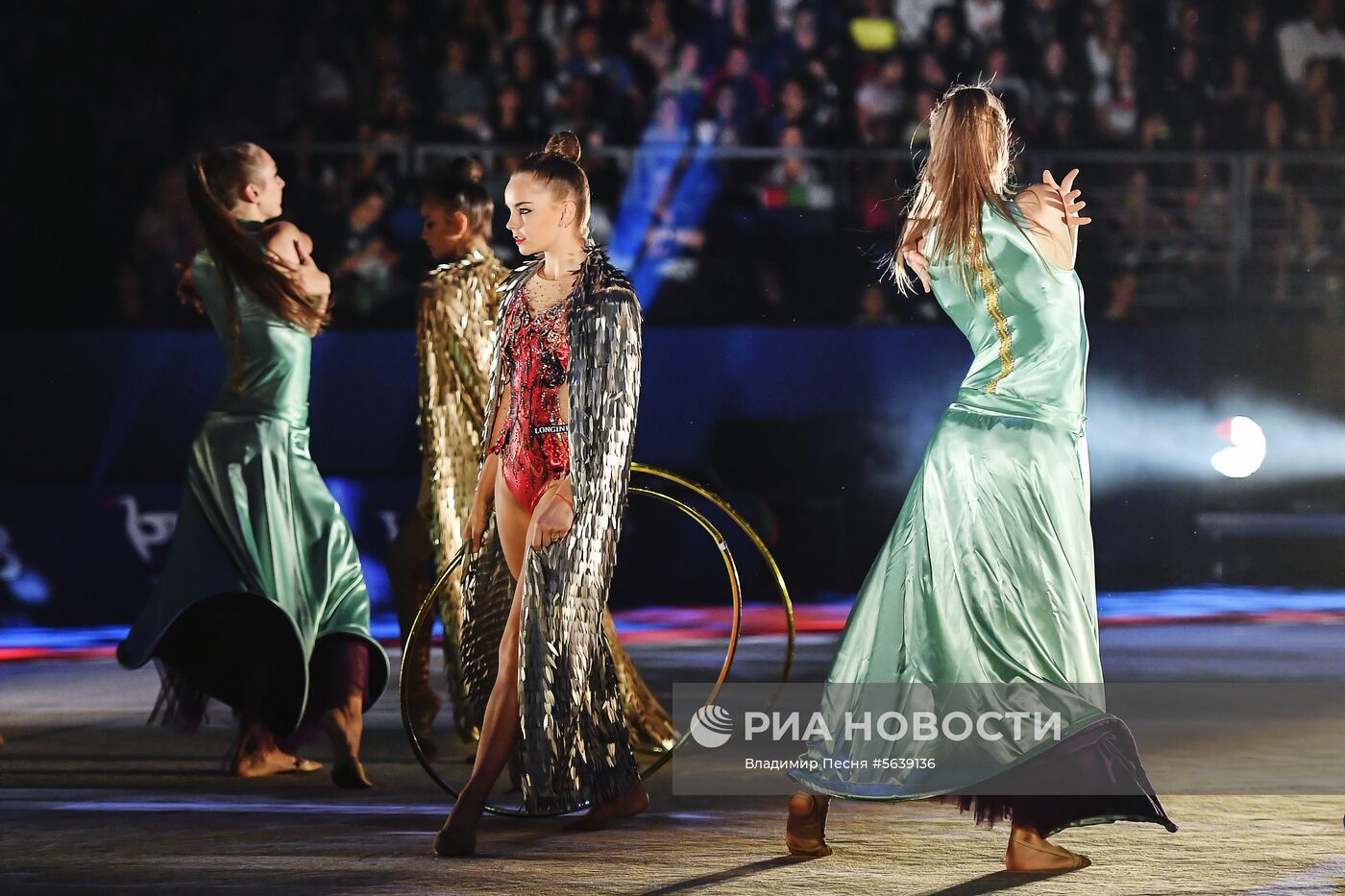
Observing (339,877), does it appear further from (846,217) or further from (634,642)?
(846,217)

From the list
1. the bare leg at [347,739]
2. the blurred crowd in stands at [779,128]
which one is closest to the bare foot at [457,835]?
the bare leg at [347,739]

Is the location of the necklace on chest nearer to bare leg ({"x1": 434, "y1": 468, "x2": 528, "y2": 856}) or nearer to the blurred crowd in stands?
bare leg ({"x1": 434, "y1": 468, "x2": 528, "y2": 856})

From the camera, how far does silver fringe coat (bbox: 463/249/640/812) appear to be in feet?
13.6

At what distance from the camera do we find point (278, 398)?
543 cm

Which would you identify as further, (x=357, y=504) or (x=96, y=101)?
(x=96, y=101)

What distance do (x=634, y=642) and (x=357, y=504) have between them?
179 centimetres

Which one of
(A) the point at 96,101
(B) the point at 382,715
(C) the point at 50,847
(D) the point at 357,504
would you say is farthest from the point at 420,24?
(C) the point at 50,847

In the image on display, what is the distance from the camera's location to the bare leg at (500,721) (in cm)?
413

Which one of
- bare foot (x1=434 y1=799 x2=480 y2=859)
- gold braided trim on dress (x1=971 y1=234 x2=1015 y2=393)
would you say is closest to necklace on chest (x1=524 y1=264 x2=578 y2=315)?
gold braided trim on dress (x1=971 y1=234 x2=1015 y2=393)

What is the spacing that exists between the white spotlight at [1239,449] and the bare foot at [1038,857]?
22.6 ft

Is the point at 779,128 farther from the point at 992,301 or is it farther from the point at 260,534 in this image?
the point at 992,301

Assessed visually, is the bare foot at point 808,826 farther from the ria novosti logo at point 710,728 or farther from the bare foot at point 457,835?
the ria novosti logo at point 710,728

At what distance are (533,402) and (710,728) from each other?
4.91ft

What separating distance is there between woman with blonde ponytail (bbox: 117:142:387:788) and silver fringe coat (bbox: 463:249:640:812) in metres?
1.09
